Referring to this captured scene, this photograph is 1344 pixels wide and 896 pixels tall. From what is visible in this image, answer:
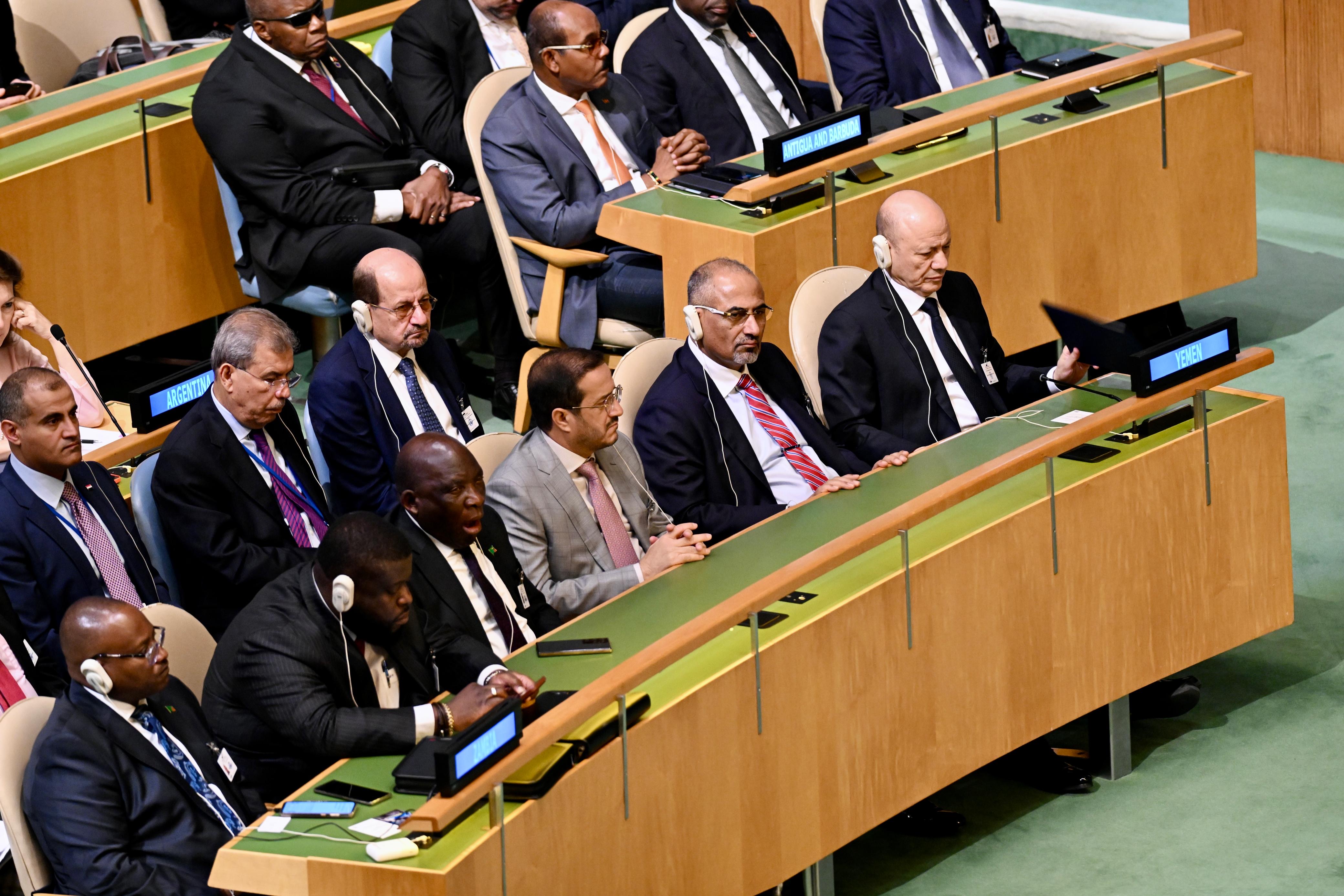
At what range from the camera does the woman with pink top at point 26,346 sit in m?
4.39

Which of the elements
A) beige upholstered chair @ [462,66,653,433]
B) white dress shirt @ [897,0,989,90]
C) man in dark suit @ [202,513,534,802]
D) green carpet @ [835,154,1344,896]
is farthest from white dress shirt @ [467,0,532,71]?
man in dark suit @ [202,513,534,802]

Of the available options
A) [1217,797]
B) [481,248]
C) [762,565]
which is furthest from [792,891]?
[481,248]

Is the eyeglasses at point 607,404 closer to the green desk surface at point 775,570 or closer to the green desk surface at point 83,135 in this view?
the green desk surface at point 775,570

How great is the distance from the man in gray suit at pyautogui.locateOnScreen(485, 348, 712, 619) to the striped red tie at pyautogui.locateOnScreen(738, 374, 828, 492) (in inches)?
16.7

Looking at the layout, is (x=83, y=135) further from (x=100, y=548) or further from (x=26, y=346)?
(x=100, y=548)

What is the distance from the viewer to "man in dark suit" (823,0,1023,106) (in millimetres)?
5887

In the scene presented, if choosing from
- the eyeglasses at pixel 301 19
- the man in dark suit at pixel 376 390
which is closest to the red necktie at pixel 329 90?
the eyeglasses at pixel 301 19

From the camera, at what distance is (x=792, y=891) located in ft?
12.2

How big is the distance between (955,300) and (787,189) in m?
0.49

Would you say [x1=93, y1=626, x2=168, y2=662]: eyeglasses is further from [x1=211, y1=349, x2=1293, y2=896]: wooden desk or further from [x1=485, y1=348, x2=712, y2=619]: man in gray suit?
[x1=485, y1=348, x2=712, y2=619]: man in gray suit

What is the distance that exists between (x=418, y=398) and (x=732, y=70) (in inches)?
69.6

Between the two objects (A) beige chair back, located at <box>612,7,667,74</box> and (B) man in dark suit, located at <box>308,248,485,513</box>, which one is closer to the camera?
(B) man in dark suit, located at <box>308,248,485,513</box>

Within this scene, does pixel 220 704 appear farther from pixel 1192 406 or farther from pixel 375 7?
pixel 375 7

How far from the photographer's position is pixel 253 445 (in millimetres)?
4070
